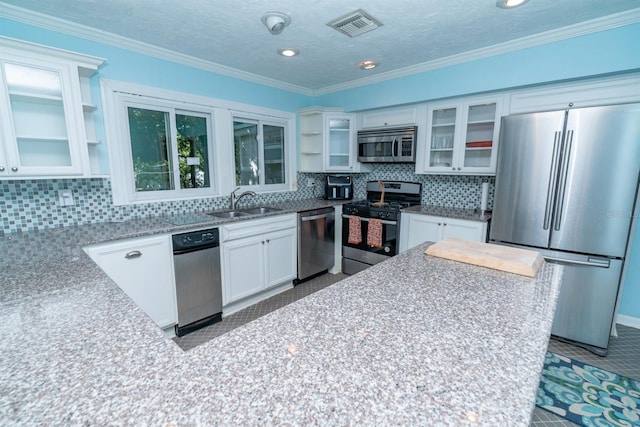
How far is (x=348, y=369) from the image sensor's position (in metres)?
0.66

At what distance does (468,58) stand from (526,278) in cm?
235

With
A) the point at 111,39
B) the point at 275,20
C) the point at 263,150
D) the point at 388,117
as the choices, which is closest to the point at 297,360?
the point at 275,20

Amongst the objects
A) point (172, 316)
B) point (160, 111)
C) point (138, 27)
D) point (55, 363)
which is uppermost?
point (138, 27)

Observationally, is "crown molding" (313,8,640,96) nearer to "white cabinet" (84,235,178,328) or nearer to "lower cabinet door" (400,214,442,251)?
"lower cabinet door" (400,214,442,251)

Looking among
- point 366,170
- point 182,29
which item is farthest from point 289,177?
point 182,29

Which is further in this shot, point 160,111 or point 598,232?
point 160,111

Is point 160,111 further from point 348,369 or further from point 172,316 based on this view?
point 348,369

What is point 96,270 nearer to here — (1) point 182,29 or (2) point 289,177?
(1) point 182,29

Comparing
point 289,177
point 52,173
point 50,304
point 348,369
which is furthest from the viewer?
point 289,177

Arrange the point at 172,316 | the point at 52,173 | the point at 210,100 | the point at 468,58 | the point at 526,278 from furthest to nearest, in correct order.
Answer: the point at 210,100 < the point at 468,58 < the point at 172,316 < the point at 52,173 < the point at 526,278

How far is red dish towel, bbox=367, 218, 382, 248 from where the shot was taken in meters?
3.29

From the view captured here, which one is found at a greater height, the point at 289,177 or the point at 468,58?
the point at 468,58

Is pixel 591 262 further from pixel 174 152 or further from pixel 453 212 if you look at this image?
pixel 174 152

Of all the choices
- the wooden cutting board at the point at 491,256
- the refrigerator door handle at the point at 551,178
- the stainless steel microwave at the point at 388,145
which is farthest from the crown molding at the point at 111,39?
the refrigerator door handle at the point at 551,178
